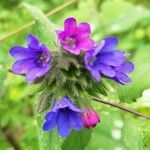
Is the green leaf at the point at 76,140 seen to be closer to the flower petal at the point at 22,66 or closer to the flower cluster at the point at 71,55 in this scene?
the flower cluster at the point at 71,55

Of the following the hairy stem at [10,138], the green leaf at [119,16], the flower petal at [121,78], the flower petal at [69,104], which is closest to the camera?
the flower petal at [69,104]

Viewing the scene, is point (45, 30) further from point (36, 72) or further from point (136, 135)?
point (136, 135)

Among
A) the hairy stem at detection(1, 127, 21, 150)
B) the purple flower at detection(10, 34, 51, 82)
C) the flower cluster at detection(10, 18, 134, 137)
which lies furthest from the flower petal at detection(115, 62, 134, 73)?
the hairy stem at detection(1, 127, 21, 150)

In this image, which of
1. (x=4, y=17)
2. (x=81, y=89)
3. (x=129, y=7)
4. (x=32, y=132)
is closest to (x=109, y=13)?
(x=129, y=7)

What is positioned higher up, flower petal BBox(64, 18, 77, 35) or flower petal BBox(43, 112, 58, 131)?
flower petal BBox(64, 18, 77, 35)

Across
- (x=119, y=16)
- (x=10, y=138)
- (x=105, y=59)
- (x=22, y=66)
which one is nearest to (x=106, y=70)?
(x=105, y=59)

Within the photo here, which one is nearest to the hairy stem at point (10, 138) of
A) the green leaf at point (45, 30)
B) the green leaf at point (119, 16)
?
the green leaf at point (119, 16)

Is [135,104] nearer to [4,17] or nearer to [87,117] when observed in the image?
[87,117]

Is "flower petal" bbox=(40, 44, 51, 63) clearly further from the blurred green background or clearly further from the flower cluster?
the blurred green background
